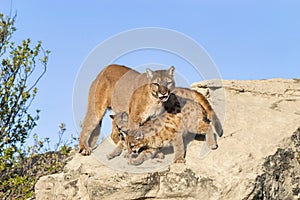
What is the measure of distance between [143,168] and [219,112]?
67.4 inches

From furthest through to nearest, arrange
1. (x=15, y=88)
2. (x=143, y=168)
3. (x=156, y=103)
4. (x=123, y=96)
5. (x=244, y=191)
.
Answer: (x=15, y=88) → (x=123, y=96) → (x=156, y=103) → (x=143, y=168) → (x=244, y=191)

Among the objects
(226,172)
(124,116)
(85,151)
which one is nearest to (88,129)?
(85,151)

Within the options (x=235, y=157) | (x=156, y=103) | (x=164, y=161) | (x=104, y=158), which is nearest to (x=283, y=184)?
(x=235, y=157)

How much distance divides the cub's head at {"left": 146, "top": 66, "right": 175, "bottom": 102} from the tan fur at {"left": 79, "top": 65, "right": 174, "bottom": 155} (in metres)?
0.64

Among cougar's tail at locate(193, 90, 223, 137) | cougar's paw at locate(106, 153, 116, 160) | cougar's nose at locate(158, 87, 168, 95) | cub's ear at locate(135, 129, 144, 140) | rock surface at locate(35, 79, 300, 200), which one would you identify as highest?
cougar's nose at locate(158, 87, 168, 95)

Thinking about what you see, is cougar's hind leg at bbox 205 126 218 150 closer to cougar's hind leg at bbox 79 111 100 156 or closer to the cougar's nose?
the cougar's nose

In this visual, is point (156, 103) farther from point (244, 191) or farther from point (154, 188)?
point (244, 191)

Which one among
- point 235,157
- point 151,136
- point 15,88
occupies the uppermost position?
point 15,88

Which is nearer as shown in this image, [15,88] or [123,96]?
[123,96]

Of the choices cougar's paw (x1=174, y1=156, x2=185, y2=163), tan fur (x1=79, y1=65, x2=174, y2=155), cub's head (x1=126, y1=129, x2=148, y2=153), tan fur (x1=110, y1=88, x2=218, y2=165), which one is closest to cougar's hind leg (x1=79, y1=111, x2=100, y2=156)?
tan fur (x1=79, y1=65, x2=174, y2=155)

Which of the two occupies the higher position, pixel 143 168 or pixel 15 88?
pixel 15 88

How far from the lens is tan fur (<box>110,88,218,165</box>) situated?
7281mm

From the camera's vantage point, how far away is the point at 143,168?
22.8ft

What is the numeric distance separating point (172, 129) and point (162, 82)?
74 centimetres
